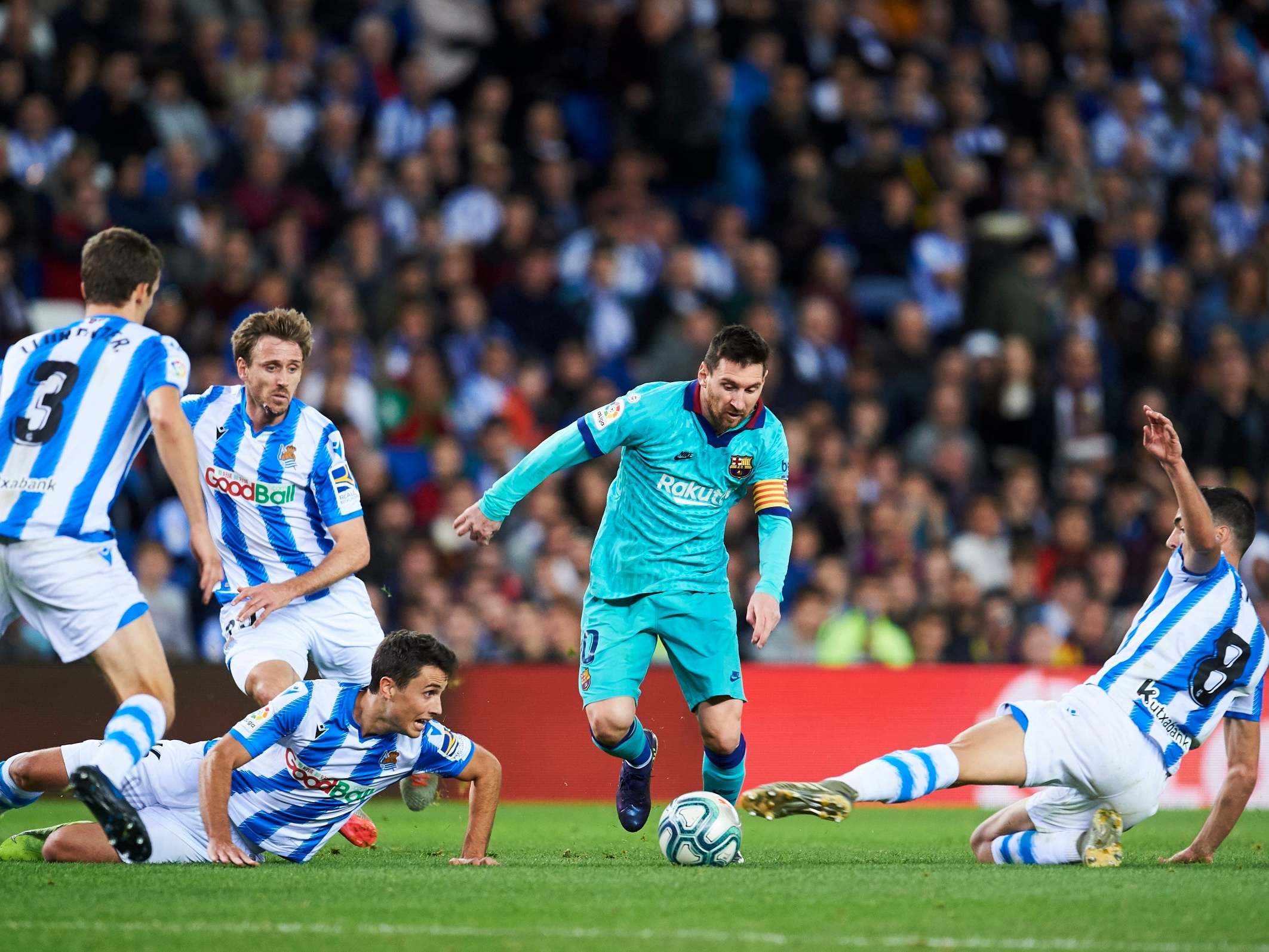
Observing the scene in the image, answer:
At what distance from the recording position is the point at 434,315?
13805mm

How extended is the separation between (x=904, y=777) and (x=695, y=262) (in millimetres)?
8692

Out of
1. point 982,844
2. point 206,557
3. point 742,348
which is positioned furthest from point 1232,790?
point 206,557

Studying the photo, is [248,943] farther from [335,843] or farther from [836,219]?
[836,219]

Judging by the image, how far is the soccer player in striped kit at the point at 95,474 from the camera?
6.38 meters

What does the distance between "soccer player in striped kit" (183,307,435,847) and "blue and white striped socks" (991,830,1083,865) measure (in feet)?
8.57

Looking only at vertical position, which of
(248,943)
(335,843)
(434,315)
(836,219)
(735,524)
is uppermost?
(836,219)

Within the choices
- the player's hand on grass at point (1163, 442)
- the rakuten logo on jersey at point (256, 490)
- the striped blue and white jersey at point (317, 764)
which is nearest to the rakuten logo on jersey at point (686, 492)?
the striped blue and white jersey at point (317, 764)

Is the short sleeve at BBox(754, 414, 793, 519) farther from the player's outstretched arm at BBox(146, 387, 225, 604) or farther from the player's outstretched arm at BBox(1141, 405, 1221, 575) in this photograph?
the player's outstretched arm at BBox(146, 387, 225, 604)

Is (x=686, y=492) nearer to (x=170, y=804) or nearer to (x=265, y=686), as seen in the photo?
(x=265, y=686)

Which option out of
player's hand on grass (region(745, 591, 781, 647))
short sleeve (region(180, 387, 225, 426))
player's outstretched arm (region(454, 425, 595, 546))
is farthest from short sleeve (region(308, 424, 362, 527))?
player's hand on grass (region(745, 591, 781, 647))

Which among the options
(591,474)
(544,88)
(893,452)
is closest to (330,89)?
(544,88)

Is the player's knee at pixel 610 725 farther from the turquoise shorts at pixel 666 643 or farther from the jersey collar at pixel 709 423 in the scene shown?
the jersey collar at pixel 709 423

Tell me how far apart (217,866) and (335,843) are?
75.4 inches

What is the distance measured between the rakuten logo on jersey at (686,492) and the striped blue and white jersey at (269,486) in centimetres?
136
